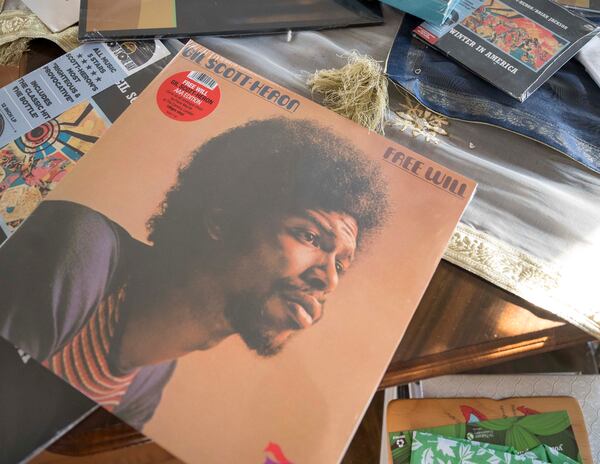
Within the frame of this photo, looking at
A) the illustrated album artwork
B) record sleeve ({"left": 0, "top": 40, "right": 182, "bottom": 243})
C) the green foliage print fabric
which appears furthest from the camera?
the green foliage print fabric

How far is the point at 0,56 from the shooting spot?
2.00 feet

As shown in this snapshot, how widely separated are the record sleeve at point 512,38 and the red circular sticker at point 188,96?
263mm

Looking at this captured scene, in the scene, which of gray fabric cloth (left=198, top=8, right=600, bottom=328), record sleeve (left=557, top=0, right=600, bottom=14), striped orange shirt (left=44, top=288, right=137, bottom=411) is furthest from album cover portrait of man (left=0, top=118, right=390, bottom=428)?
record sleeve (left=557, top=0, right=600, bottom=14)

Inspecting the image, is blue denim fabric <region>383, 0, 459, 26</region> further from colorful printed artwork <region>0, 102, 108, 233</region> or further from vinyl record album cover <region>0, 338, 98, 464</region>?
vinyl record album cover <region>0, 338, 98, 464</region>

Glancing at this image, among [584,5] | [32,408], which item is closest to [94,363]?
[32,408]

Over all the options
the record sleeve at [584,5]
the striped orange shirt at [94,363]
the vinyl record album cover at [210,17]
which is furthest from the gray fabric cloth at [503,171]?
the striped orange shirt at [94,363]

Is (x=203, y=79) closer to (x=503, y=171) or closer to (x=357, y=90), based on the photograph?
(x=357, y=90)

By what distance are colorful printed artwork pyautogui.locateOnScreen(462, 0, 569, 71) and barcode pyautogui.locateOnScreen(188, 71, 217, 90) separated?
313 mm

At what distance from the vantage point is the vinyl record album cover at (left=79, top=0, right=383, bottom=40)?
0.60 metres

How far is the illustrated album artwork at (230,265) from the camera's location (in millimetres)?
412

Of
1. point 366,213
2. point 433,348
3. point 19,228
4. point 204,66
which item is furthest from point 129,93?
point 433,348

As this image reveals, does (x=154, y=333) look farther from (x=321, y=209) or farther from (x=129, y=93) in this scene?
(x=129, y=93)

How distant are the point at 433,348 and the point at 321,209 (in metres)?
0.17

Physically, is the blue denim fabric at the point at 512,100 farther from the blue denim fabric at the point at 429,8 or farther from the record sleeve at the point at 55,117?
the record sleeve at the point at 55,117
